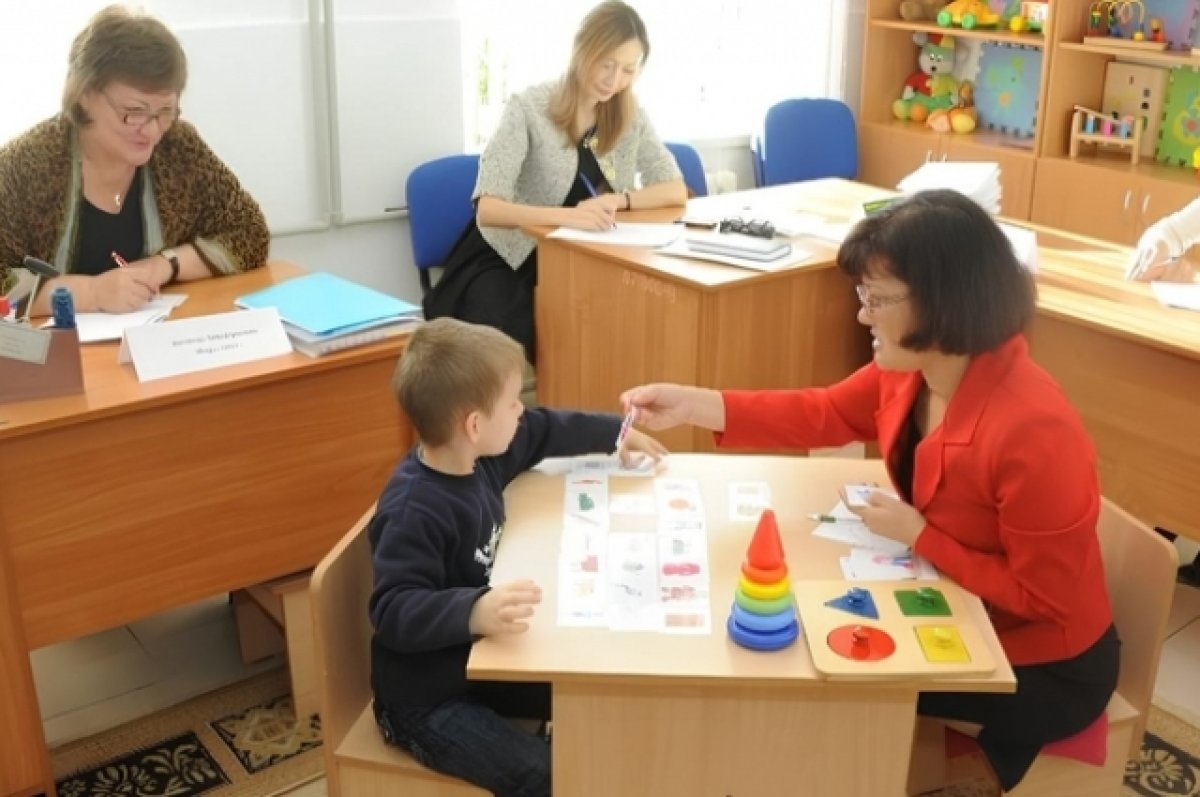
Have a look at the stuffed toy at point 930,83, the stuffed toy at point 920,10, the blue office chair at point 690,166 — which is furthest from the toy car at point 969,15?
the blue office chair at point 690,166

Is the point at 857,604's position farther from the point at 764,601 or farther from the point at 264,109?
the point at 264,109

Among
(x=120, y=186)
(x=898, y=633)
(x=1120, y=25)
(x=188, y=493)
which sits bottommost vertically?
(x=188, y=493)

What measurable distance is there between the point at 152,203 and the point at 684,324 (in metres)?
1.17

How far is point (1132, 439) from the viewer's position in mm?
2613

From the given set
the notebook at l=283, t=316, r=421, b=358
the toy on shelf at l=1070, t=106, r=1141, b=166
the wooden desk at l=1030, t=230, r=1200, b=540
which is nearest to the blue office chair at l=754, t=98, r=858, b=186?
the toy on shelf at l=1070, t=106, r=1141, b=166

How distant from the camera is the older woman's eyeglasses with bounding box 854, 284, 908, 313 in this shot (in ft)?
5.42

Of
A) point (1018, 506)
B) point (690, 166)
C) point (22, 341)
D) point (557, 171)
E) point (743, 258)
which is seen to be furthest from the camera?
point (690, 166)

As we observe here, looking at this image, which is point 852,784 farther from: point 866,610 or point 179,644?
point 179,644

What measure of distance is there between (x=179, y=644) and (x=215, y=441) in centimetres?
72

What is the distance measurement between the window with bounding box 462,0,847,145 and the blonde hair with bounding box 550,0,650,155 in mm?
546

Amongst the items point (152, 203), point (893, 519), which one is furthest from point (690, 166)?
point (893, 519)

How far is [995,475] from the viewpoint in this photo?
1604 mm

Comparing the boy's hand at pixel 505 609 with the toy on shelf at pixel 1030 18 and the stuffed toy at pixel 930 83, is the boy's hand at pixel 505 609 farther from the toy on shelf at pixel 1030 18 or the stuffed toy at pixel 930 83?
the stuffed toy at pixel 930 83

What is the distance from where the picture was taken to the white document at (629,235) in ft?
10.0
